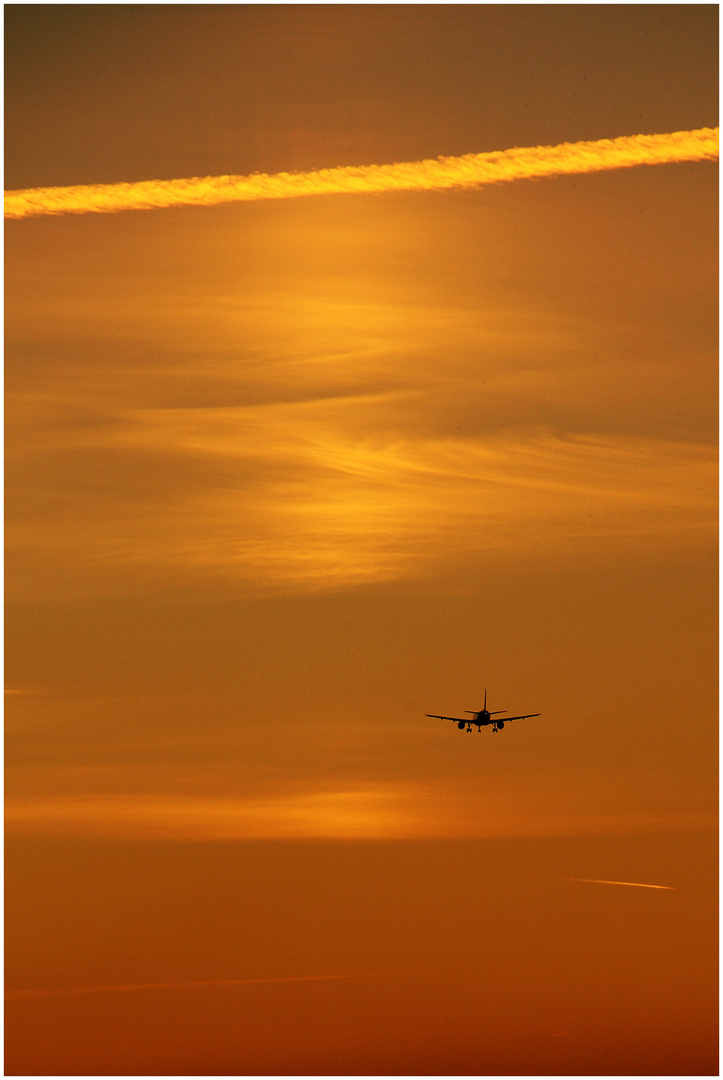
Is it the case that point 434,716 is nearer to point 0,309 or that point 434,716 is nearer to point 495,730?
point 495,730

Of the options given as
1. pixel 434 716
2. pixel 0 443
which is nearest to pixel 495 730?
pixel 434 716

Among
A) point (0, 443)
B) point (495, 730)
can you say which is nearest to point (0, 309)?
point (0, 443)

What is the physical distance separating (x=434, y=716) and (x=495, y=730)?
9749mm

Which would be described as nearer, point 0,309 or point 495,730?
point 0,309

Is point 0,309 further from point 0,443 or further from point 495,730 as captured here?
point 495,730

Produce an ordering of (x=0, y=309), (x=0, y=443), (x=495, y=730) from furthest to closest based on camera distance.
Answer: (x=495, y=730) < (x=0, y=443) < (x=0, y=309)

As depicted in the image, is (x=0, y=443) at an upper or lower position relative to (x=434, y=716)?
upper

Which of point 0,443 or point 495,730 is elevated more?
point 0,443

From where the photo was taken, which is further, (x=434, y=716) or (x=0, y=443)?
(x=434, y=716)

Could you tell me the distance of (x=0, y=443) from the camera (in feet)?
162

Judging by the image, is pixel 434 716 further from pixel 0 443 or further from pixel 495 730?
pixel 0 443

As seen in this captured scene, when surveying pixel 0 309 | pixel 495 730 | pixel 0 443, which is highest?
A: pixel 0 309

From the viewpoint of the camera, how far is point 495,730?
150625 millimetres

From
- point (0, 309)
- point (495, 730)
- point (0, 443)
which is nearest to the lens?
point (0, 309)
